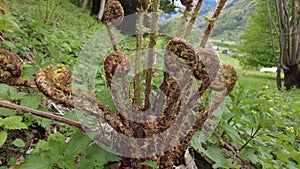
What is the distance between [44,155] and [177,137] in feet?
1.14

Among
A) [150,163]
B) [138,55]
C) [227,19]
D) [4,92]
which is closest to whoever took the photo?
[150,163]

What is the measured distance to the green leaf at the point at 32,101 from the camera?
0.85 meters

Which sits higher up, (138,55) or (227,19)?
(227,19)

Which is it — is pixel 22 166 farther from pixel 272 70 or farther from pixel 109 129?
pixel 272 70

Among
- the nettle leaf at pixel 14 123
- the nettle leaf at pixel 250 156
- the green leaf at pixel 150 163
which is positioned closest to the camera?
the green leaf at pixel 150 163

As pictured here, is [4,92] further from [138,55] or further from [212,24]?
[212,24]

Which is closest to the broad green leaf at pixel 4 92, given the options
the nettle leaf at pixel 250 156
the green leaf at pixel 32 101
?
the green leaf at pixel 32 101

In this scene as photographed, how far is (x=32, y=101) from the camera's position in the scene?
87 centimetres

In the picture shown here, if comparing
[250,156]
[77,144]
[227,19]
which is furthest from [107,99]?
[227,19]

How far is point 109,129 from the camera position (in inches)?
35.0

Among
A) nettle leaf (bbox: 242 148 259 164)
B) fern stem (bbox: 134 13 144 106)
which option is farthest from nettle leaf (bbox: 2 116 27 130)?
nettle leaf (bbox: 242 148 259 164)

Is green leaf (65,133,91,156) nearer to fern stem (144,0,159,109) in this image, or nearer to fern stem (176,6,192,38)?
fern stem (144,0,159,109)

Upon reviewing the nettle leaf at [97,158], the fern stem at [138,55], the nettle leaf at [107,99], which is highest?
the fern stem at [138,55]

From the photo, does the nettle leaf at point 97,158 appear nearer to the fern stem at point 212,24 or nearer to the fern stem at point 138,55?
the fern stem at point 138,55
